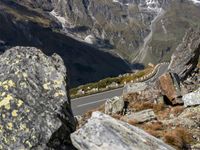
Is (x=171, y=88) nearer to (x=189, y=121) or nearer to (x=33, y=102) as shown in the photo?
(x=189, y=121)

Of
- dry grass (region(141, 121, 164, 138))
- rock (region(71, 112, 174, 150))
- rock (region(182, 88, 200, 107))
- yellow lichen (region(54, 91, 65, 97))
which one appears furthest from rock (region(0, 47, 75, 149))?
Result: rock (region(182, 88, 200, 107))

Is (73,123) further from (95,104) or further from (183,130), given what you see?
(95,104)

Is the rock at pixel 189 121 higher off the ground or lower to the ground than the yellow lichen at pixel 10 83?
lower

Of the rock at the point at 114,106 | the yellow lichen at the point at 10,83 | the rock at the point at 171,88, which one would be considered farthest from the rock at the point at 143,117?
the yellow lichen at the point at 10,83

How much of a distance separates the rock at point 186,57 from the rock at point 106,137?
27968 millimetres

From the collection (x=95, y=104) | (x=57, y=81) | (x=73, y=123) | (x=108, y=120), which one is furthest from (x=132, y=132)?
(x=95, y=104)

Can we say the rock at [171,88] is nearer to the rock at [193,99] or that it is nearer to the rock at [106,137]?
the rock at [193,99]

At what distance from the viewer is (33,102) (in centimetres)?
1190

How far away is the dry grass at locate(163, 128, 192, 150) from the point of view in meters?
16.5

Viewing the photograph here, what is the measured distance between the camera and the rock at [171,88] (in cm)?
2732

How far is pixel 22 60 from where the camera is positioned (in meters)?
13.0

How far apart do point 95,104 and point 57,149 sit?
39528 mm

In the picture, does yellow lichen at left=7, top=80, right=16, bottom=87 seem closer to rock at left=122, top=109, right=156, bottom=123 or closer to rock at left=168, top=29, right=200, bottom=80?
rock at left=122, top=109, right=156, bottom=123

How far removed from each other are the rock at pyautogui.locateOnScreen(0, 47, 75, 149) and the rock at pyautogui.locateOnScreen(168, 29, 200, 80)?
90.5 ft
